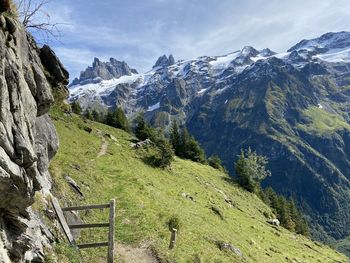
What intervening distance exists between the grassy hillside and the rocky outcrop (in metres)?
3.63

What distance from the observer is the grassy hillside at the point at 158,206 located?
99.6 ft

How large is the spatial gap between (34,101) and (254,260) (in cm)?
2972

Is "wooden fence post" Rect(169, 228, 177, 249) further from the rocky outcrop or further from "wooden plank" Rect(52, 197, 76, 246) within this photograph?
the rocky outcrop

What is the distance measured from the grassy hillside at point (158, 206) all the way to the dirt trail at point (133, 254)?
37 centimetres

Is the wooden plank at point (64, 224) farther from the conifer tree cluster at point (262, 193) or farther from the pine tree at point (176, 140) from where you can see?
the pine tree at point (176, 140)

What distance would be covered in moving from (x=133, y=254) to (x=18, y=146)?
13.7 meters

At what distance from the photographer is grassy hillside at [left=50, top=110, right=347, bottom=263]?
99.6 feet

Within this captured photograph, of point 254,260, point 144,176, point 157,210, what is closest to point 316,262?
point 254,260

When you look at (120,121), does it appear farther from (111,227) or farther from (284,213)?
(111,227)

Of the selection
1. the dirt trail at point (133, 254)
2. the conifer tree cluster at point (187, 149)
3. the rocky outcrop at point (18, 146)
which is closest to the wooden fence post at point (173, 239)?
the dirt trail at point (133, 254)

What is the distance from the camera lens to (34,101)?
1933 centimetres

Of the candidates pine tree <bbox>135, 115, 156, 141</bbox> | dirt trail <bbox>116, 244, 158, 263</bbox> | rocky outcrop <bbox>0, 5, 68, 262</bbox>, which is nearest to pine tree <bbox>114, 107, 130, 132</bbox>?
pine tree <bbox>135, 115, 156, 141</bbox>

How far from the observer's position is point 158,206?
4022cm

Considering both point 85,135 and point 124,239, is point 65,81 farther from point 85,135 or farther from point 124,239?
point 85,135
